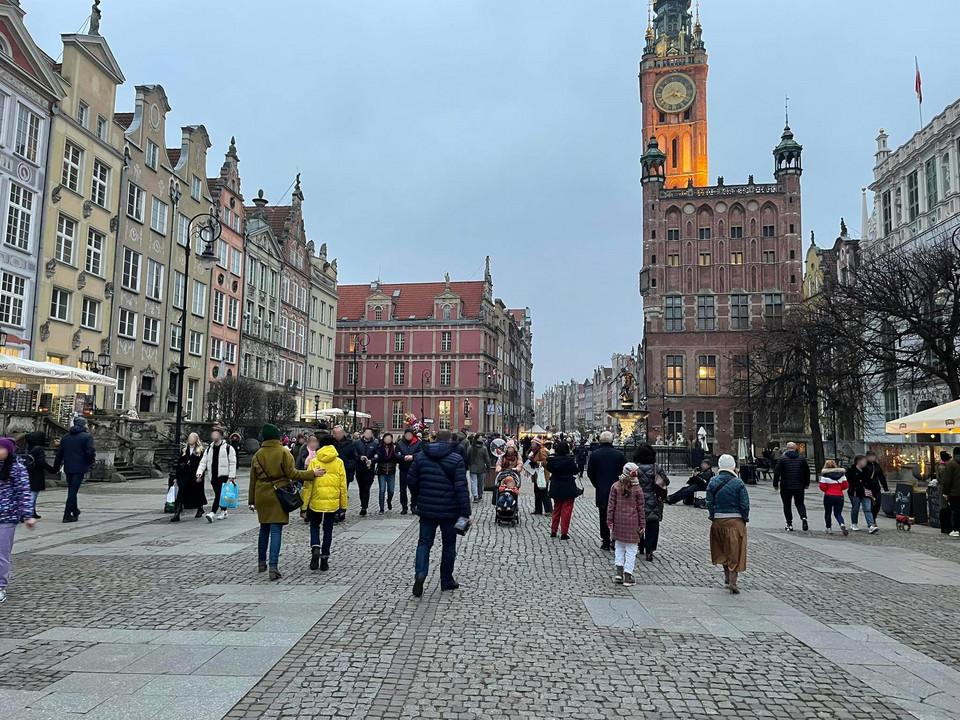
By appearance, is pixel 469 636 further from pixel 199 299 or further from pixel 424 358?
pixel 424 358

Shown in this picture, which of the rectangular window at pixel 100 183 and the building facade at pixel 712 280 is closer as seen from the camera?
the rectangular window at pixel 100 183

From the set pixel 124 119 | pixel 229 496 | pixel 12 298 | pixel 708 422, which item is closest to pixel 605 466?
pixel 229 496

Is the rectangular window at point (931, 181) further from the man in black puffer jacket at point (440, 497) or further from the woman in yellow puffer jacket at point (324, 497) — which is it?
the woman in yellow puffer jacket at point (324, 497)

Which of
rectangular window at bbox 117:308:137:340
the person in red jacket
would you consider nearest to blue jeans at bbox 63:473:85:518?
the person in red jacket

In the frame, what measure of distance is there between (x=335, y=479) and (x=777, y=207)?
5915 centimetres

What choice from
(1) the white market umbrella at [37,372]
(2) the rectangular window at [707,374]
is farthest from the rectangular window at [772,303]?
(1) the white market umbrella at [37,372]

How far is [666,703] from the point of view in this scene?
15.2ft

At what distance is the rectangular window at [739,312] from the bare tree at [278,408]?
3937 centimetres

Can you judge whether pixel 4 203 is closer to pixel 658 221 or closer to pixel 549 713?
pixel 549 713

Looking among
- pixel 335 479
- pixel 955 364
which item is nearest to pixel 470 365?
pixel 955 364

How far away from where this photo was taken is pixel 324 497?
28.8 feet

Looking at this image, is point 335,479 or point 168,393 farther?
point 168,393

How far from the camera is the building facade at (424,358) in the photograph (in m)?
74.2

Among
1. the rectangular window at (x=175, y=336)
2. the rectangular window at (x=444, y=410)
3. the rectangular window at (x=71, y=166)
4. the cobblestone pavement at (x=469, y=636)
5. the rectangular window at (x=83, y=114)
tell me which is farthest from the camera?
the rectangular window at (x=444, y=410)
